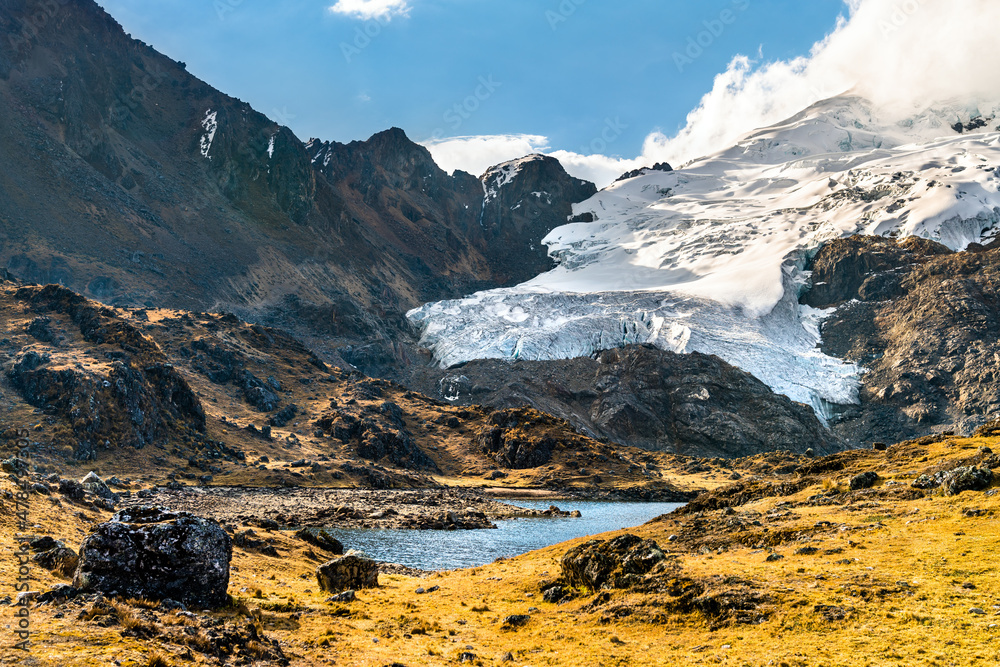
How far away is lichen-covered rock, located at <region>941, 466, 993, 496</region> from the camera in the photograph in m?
36.6

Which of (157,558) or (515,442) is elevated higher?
(157,558)

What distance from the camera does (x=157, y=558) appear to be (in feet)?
74.9

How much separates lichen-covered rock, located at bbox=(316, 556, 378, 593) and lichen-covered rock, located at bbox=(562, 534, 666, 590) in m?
11.1

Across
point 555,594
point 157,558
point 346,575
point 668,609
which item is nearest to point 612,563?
point 555,594

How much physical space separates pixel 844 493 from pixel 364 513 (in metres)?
59.5

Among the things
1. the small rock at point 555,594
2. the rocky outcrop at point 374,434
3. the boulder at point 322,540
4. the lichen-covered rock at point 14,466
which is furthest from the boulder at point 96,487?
the rocky outcrop at point 374,434

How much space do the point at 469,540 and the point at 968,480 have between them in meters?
50.2

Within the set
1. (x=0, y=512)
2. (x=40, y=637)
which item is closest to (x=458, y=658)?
(x=40, y=637)

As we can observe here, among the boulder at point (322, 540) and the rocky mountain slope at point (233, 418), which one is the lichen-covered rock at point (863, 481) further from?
the rocky mountain slope at point (233, 418)

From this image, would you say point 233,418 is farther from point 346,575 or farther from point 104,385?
point 346,575

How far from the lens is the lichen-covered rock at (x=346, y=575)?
3538cm

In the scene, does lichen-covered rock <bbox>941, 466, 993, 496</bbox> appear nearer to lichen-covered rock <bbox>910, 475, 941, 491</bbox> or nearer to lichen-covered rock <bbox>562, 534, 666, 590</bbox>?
lichen-covered rock <bbox>910, 475, 941, 491</bbox>

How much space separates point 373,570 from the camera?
124 feet

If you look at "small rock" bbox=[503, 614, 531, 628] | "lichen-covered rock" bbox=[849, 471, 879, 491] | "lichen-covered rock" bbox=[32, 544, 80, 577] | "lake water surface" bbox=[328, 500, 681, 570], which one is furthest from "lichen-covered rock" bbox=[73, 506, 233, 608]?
"lichen-covered rock" bbox=[849, 471, 879, 491]
